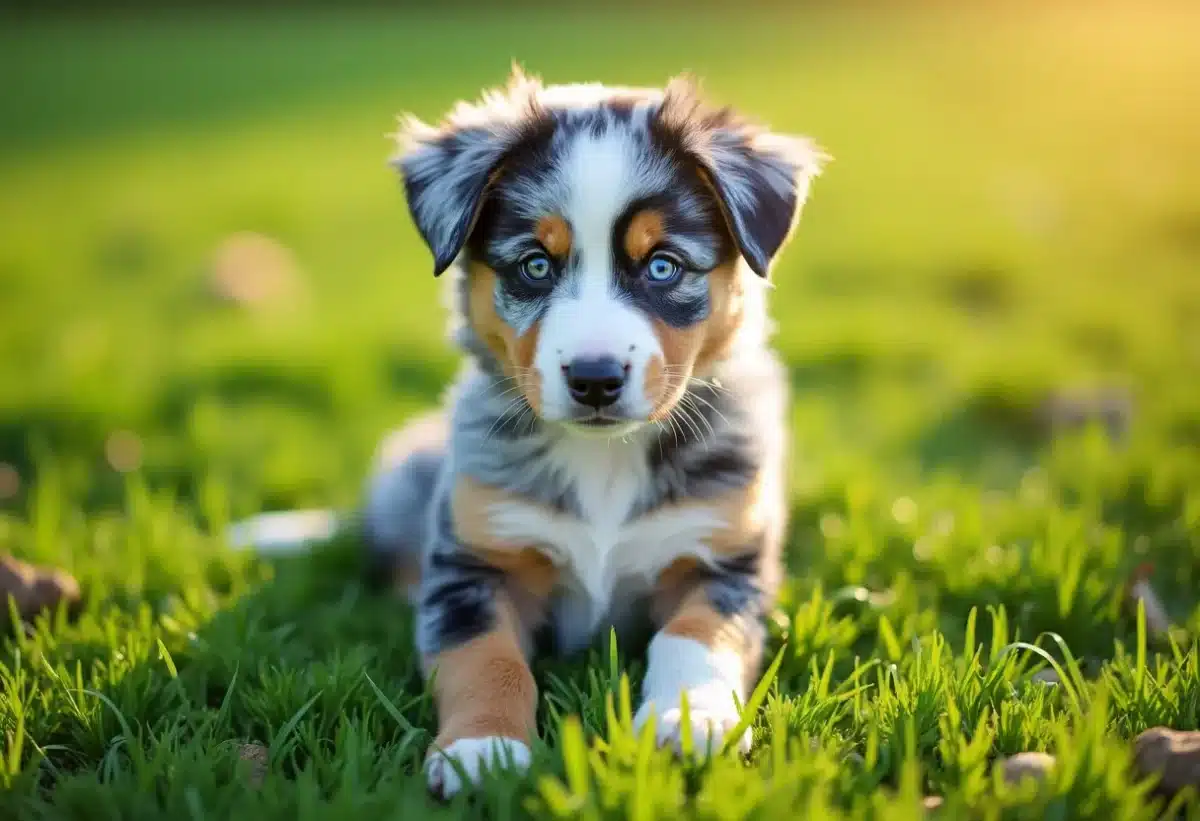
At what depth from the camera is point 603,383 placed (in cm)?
264

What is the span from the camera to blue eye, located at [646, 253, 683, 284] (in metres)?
2.94

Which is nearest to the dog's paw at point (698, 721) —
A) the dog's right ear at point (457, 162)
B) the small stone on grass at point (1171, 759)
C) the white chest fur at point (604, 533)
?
the white chest fur at point (604, 533)

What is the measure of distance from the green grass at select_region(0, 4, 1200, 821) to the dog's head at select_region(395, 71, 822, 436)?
0.73 meters

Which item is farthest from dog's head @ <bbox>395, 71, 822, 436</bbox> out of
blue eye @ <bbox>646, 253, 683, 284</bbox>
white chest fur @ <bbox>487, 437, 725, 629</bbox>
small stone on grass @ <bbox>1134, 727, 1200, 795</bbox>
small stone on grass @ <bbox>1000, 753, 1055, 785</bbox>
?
small stone on grass @ <bbox>1134, 727, 1200, 795</bbox>

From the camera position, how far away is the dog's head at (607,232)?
8.97ft

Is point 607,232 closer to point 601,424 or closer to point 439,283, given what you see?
point 601,424

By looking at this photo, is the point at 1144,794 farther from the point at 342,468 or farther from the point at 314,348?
the point at 314,348

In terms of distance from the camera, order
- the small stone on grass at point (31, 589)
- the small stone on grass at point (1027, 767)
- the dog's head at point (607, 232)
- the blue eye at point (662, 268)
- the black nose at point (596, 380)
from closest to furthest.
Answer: the small stone on grass at point (1027, 767)
the black nose at point (596, 380)
the dog's head at point (607, 232)
the blue eye at point (662, 268)
the small stone on grass at point (31, 589)

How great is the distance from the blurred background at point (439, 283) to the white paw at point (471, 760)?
7.19ft

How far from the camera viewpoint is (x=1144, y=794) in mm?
2260

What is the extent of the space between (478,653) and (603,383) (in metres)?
0.74

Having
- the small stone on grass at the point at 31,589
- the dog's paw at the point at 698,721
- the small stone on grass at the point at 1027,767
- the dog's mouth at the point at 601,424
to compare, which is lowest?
the small stone on grass at the point at 31,589

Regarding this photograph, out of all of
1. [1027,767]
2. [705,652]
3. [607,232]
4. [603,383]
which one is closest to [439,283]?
[607,232]

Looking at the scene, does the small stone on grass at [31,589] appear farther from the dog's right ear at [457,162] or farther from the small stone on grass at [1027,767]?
the small stone on grass at [1027,767]
